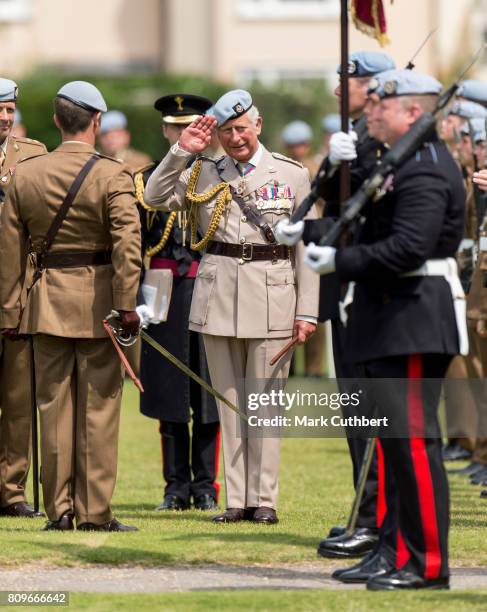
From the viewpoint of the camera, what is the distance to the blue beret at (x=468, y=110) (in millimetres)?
11570

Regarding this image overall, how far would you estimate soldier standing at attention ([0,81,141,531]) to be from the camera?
28.1ft

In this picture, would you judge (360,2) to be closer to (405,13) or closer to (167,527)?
(167,527)

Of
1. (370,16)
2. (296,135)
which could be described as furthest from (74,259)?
(296,135)

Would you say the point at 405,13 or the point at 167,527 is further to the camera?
the point at 405,13

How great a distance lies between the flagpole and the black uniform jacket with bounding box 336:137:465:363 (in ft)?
1.76

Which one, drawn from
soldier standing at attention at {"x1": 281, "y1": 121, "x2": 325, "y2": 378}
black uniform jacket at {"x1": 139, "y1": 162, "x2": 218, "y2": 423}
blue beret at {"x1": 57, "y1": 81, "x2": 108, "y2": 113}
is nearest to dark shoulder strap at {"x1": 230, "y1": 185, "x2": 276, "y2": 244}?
blue beret at {"x1": 57, "y1": 81, "x2": 108, "y2": 113}

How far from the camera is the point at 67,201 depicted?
28.1ft

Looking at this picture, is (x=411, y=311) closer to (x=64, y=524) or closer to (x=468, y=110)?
(x=64, y=524)

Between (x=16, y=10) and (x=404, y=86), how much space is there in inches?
1289

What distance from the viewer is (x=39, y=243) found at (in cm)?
870

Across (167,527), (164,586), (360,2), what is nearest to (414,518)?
(164,586)

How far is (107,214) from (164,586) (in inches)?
81.7

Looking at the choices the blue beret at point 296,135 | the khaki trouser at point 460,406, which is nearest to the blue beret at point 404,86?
the khaki trouser at point 460,406

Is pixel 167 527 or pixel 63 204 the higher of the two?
pixel 63 204
